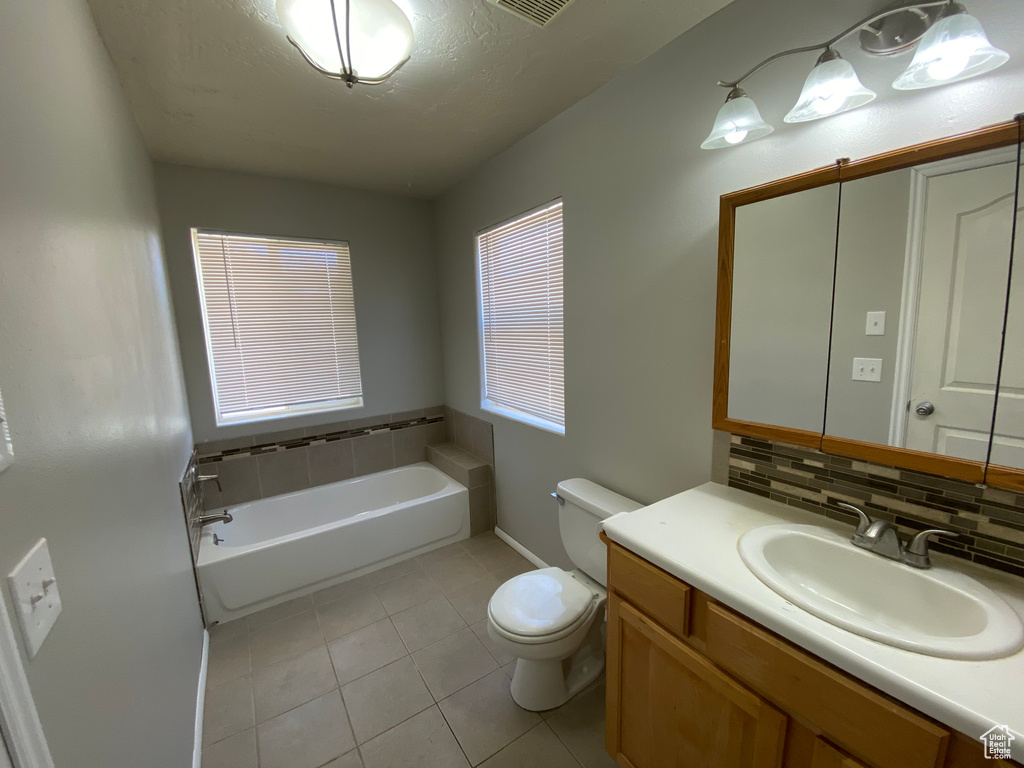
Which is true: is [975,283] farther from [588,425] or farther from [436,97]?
[436,97]

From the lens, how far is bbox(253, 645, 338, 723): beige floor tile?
1.71m

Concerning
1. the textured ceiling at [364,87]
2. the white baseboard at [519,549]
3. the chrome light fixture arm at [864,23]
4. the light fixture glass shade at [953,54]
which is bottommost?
the white baseboard at [519,549]

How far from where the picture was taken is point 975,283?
3.05 ft

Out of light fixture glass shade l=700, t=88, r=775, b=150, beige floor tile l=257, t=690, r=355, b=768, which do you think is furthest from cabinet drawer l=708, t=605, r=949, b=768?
beige floor tile l=257, t=690, r=355, b=768

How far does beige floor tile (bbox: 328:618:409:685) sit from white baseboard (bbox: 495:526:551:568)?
2.95ft

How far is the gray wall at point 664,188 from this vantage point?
1.06 m

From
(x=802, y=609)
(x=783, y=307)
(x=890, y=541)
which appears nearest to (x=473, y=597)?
(x=802, y=609)

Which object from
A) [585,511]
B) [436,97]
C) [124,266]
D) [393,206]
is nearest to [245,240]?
[393,206]

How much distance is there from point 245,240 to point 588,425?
2471mm

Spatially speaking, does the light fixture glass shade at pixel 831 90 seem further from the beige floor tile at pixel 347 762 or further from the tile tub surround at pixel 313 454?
the tile tub surround at pixel 313 454

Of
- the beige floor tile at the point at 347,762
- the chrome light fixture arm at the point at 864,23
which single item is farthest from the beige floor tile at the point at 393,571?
the chrome light fixture arm at the point at 864,23

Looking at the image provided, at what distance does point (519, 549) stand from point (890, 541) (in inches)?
80.8

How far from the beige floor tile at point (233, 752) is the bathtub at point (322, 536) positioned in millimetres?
798

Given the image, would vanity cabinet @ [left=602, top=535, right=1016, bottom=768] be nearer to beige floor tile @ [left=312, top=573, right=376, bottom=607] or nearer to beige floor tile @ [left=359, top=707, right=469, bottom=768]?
beige floor tile @ [left=359, top=707, right=469, bottom=768]
